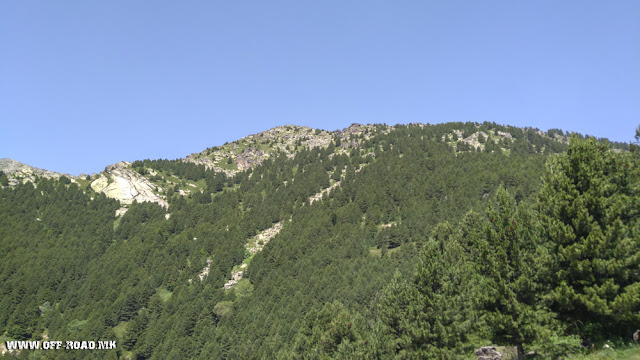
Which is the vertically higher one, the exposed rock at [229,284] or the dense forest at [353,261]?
the dense forest at [353,261]

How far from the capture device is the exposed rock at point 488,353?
119 feet

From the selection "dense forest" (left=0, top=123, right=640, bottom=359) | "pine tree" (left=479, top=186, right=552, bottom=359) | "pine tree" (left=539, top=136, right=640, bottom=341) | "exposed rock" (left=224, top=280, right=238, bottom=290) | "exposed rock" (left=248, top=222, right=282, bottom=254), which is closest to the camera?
"pine tree" (left=539, top=136, right=640, bottom=341)

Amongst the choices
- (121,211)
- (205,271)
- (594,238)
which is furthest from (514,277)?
(121,211)

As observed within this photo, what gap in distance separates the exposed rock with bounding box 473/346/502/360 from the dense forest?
2.27 feet

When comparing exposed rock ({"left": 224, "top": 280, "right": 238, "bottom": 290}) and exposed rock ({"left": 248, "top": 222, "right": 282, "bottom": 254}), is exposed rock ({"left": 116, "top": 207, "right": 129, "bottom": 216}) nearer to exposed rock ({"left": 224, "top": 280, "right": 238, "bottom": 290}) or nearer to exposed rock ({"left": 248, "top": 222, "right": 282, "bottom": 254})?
exposed rock ({"left": 248, "top": 222, "right": 282, "bottom": 254})

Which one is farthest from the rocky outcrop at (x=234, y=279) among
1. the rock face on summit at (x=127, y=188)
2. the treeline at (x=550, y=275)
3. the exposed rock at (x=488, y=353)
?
the exposed rock at (x=488, y=353)

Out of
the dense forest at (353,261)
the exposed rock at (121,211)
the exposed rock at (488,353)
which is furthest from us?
the exposed rock at (121,211)

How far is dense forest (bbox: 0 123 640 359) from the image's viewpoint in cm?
2517

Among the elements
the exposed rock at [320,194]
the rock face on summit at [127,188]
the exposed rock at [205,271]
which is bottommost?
the exposed rock at [205,271]

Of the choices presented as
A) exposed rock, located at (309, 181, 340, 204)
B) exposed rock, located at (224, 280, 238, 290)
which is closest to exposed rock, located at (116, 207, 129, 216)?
exposed rock, located at (224, 280, 238, 290)

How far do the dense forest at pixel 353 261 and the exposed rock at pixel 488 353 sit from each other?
0.69 metres

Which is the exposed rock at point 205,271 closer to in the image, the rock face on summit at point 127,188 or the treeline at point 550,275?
the rock face on summit at point 127,188

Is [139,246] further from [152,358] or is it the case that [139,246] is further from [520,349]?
[520,349]

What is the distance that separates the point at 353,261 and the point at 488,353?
65634 mm
